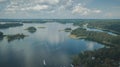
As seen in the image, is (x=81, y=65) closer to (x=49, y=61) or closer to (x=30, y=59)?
(x=49, y=61)

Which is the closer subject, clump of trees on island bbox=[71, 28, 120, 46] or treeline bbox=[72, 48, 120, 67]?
treeline bbox=[72, 48, 120, 67]

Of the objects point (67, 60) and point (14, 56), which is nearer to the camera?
point (67, 60)

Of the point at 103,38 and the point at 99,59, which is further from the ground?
the point at 99,59

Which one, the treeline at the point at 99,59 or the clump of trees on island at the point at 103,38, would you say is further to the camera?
the clump of trees on island at the point at 103,38

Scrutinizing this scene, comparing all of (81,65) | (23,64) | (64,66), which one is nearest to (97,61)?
(81,65)

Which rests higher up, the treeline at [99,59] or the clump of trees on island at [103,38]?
the treeline at [99,59]

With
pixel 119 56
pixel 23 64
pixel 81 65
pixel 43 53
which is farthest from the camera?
pixel 43 53

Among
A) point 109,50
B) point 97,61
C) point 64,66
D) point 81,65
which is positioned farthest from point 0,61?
point 109,50

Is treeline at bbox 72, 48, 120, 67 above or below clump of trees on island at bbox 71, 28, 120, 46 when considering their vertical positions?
above

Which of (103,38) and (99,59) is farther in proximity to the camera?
(103,38)

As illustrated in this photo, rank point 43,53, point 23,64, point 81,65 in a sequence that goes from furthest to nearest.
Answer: point 43,53 → point 23,64 → point 81,65
